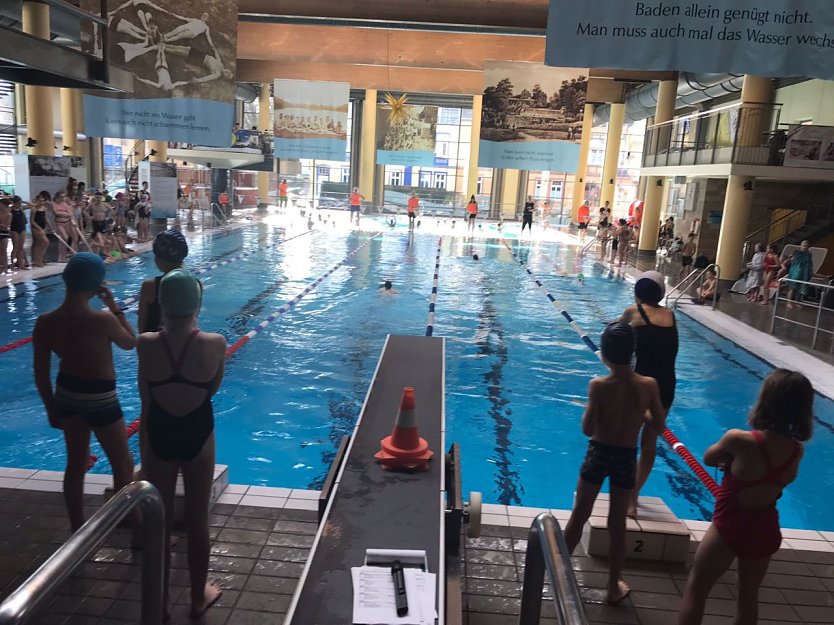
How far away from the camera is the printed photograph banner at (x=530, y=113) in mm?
10953

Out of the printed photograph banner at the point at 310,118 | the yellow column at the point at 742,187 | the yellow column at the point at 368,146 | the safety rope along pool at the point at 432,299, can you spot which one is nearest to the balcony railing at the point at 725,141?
the yellow column at the point at 742,187

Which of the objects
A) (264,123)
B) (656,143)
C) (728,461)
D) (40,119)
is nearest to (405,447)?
(728,461)

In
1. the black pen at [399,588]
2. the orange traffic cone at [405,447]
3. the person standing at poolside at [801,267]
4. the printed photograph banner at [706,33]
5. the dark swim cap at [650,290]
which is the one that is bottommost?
the black pen at [399,588]

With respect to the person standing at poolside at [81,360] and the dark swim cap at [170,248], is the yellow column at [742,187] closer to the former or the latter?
the dark swim cap at [170,248]

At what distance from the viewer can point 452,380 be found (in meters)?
7.68

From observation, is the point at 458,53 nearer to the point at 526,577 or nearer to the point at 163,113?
the point at 163,113

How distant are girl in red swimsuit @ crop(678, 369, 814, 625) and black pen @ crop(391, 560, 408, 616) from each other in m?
1.21

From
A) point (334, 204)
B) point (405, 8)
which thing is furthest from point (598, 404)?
point (334, 204)

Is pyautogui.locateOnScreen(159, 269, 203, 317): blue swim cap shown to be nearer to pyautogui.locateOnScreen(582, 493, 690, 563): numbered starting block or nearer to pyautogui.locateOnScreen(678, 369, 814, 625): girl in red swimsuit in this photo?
pyautogui.locateOnScreen(678, 369, 814, 625): girl in red swimsuit

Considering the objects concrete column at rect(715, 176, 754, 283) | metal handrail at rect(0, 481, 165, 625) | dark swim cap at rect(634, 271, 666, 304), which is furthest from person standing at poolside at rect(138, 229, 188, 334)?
concrete column at rect(715, 176, 754, 283)

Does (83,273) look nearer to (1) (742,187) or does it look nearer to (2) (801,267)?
(2) (801,267)

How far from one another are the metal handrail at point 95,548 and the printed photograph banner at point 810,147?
14.2 m

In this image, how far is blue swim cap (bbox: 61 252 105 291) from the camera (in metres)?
2.90

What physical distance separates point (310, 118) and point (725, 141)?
32.2 feet
